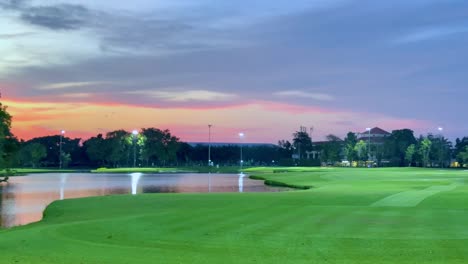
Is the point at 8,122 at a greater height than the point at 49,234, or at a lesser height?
greater

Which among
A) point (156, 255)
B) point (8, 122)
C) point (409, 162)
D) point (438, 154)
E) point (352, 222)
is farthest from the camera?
point (409, 162)

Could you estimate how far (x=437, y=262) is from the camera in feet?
50.1

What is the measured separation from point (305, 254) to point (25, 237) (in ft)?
33.3

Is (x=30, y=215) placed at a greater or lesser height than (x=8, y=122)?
lesser

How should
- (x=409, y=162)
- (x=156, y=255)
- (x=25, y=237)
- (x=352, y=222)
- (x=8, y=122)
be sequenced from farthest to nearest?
(x=409, y=162)
(x=8, y=122)
(x=352, y=222)
(x=25, y=237)
(x=156, y=255)

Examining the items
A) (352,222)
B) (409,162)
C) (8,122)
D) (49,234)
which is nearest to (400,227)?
(352,222)

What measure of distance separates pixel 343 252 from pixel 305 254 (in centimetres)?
118

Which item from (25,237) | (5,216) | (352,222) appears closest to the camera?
(25,237)

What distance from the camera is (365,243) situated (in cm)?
1808

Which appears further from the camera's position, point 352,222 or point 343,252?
point 352,222

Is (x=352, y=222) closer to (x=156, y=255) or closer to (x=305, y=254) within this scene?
(x=305, y=254)

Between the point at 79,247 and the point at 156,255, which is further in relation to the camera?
the point at 79,247

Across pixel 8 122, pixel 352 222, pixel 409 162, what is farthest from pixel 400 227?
pixel 409 162

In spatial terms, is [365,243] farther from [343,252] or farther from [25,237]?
[25,237]
